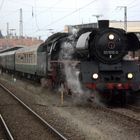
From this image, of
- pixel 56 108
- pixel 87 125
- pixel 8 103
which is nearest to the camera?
pixel 87 125

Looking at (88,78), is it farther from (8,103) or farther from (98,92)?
(8,103)

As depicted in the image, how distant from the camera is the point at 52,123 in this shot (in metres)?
12.1

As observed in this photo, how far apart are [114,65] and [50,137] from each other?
573 cm

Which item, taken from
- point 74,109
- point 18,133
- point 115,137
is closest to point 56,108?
point 74,109

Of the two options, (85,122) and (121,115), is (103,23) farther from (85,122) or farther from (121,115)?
(85,122)

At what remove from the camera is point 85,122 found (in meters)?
12.1

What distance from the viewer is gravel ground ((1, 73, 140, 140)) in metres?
10.1

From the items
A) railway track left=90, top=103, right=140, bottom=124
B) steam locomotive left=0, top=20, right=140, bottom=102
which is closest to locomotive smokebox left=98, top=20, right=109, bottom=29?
steam locomotive left=0, top=20, right=140, bottom=102

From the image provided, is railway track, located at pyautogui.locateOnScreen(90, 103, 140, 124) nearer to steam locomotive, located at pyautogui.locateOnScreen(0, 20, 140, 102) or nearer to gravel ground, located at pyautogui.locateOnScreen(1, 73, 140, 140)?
gravel ground, located at pyautogui.locateOnScreen(1, 73, 140, 140)

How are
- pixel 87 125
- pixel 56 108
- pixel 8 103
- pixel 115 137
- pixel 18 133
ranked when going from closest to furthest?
pixel 115 137 → pixel 18 133 → pixel 87 125 → pixel 56 108 → pixel 8 103

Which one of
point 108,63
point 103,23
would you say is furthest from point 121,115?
point 103,23

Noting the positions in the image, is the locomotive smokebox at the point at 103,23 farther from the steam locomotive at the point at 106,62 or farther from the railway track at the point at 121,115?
the railway track at the point at 121,115

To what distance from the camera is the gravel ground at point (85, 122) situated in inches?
396

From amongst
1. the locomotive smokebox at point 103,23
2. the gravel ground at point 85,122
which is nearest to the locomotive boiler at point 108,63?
the locomotive smokebox at point 103,23
